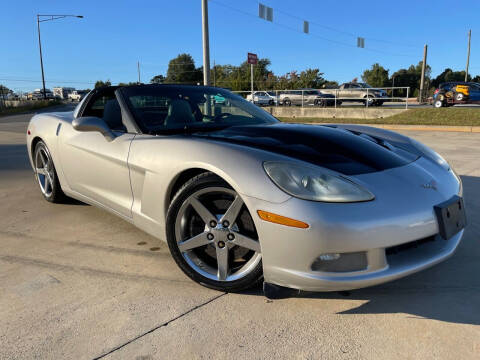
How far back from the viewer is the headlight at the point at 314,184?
6.16 ft

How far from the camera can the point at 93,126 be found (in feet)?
9.41

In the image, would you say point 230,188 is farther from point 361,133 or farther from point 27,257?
point 27,257

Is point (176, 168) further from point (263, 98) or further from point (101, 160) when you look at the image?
point (263, 98)

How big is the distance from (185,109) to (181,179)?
2.85 feet

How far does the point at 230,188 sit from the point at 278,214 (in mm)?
A: 370

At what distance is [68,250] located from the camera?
2.94 meters

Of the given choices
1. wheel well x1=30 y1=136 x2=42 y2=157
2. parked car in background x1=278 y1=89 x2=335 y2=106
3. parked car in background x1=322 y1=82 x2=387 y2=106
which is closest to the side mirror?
wheel well x1=30 y1=136 x2=42 y2=157

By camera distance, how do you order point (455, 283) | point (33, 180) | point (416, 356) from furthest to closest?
point (33, 180), point (455, 283), point (416, 356)

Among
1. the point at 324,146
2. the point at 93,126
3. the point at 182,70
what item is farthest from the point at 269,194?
the point at 182,70

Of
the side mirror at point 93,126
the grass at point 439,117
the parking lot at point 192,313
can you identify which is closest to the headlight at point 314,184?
the parking lot at point 192,313

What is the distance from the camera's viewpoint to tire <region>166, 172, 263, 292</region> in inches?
84.3

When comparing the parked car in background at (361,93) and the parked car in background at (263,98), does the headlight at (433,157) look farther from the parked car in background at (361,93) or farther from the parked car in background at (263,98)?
the parked car in background at (263,98)

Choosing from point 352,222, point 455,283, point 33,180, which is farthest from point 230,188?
point 33,180

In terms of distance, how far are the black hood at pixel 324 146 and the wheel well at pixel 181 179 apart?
241 mm
